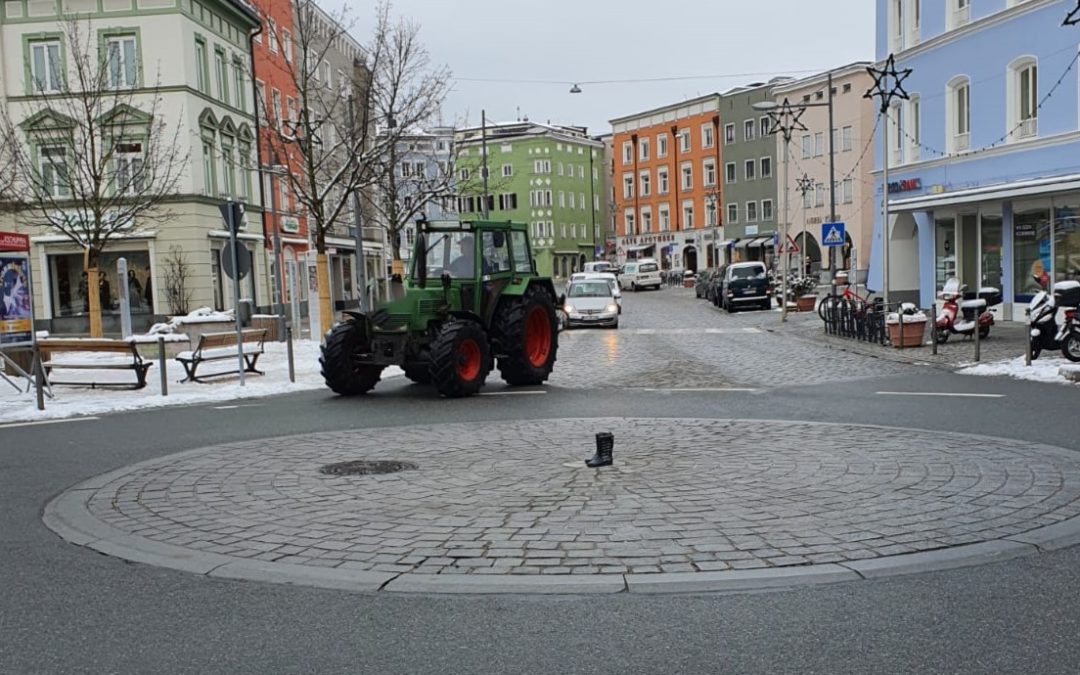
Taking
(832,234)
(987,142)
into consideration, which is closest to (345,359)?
(832,234)

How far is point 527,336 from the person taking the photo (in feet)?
51.1

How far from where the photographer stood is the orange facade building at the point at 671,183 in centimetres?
8262

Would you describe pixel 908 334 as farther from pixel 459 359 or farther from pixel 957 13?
pixel 957 13

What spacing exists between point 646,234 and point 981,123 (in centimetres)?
6432

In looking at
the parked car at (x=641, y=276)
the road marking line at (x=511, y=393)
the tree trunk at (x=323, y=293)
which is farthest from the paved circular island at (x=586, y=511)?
the parked car at (x=641, y=276)

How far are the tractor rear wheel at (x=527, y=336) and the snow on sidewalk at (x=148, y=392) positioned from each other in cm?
320

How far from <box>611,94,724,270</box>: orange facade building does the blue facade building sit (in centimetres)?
4943

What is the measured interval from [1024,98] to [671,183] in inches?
2434

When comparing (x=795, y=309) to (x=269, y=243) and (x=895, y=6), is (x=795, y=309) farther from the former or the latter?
(x=269, y=243)

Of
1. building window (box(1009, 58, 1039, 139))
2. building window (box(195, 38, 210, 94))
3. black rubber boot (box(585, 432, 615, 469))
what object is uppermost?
building window (box(195, 38, 210, 94))

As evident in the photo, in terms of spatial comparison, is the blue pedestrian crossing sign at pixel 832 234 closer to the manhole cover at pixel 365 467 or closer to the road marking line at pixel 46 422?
the road marking line at pixel 46 422

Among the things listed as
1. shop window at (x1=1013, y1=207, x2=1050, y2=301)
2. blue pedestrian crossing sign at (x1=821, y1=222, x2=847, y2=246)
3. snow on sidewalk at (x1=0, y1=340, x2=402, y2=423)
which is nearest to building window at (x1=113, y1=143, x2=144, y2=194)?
snow on sidewalk at (x1=0, y1=340, x2=402, y2=423)

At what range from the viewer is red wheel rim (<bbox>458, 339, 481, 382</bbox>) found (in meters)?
13.7

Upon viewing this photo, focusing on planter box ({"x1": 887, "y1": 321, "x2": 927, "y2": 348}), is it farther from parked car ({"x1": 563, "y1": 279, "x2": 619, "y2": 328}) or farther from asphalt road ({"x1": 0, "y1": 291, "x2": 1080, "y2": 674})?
asphalt road ({"x1": 0, "y1": 291, "x2": 1080, "y2": 674})
